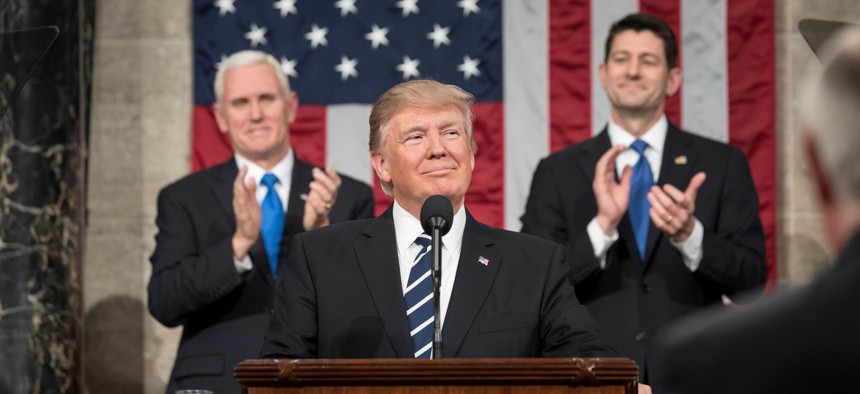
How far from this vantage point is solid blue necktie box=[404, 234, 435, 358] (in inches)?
127

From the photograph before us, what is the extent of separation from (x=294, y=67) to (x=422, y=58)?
61 centimetres

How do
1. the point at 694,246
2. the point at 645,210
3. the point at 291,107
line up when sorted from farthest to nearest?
the point at 291,107 < the point at 645,210 < the point at 694,246

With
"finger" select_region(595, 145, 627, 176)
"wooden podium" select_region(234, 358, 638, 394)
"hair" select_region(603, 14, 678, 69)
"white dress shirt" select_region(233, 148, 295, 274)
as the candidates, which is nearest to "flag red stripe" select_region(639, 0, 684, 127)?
"hair" select_region(603, 14, 678, 69)

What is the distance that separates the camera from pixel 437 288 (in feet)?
9.32

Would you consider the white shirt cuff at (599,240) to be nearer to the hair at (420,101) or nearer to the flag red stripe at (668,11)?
the hair at (420,101)

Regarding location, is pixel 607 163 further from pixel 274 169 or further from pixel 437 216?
pixel 437 216

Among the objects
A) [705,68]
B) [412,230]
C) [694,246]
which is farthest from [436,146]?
[705,68]

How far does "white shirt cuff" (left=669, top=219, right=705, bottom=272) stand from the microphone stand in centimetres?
194

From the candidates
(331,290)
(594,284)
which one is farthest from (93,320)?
(331,290)

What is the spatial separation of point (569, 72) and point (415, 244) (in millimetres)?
2743

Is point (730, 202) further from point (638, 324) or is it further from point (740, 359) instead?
point (740, 359)

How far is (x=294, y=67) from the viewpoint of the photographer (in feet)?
19.4

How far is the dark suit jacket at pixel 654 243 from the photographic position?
4660mm

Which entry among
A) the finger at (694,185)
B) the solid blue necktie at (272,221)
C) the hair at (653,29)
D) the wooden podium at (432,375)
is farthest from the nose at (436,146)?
the hair at (653,29)
